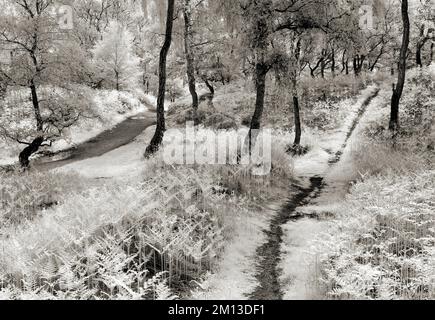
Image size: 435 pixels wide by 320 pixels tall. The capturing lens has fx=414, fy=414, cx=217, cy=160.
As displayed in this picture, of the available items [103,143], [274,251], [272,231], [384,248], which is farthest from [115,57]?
[384,248]

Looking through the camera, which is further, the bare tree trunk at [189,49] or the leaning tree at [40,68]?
the bare tree trunk at [189,49]

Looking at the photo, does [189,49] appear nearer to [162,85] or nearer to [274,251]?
[162,85]

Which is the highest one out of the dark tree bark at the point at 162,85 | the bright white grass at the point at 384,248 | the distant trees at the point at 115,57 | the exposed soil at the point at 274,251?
the distant trees at the point at 115,57

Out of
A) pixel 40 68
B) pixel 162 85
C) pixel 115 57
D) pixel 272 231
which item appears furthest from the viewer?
pixel 115 57

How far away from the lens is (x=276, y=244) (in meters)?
8.20

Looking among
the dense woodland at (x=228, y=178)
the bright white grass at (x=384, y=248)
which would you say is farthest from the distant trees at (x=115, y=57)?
the bright white grass at (x=384, y=248)

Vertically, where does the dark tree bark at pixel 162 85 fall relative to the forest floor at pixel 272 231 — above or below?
above

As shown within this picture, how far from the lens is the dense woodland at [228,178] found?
19.7ft

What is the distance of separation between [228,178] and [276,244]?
3.10 metres

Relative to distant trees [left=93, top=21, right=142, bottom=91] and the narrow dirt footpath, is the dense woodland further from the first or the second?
distant trees [left=93, top=21, right=142, bottom=91]

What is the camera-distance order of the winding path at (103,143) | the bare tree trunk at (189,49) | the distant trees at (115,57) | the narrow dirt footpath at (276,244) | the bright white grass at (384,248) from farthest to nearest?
the distant trees at (115,57)
the bare tree trunk at (189,49)
the winding path at (103,143)
the narrow dirt footpath at (276,244)
the bright white grass at (384,248)

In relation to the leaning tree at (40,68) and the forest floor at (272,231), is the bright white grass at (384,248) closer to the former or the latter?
the forest floor at (272,231)

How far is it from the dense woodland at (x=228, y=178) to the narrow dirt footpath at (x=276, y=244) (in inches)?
1.8
